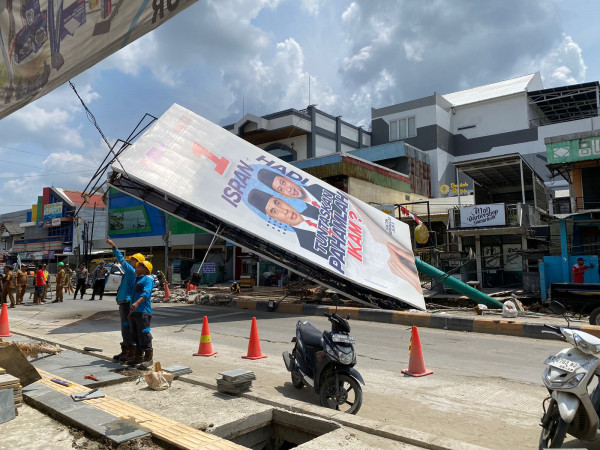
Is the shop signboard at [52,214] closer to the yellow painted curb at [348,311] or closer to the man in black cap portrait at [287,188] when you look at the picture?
the man in black cap portrait at [287,188]

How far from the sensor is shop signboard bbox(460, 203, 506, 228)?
70.2 ft

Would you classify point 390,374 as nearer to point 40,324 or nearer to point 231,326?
point 231,326

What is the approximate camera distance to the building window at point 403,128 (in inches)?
1849

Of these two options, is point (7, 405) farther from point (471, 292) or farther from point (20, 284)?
point (20, 284)

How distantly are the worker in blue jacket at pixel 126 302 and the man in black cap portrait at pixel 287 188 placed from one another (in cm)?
746

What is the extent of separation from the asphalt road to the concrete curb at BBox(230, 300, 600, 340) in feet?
1.33

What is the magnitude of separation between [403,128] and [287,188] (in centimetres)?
3660

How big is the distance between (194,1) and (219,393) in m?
4.16

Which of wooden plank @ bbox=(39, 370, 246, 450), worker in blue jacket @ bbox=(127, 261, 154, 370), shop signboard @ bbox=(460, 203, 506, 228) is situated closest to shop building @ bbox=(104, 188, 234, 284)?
shop signboard @ bbox=(460, 203, 506, 228)

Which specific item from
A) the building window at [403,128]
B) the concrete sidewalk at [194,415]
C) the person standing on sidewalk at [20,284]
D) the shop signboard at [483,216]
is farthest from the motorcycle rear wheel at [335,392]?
the building window at [403,128]

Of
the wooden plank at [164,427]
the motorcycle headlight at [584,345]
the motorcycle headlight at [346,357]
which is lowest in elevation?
the wooden plank at [164,427]

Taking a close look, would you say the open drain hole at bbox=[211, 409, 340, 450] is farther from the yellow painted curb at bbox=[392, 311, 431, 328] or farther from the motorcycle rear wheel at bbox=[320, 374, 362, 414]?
the yellow painted curb at bbox=[392, 311, 431, 328]

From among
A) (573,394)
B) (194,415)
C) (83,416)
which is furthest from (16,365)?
(573,394)

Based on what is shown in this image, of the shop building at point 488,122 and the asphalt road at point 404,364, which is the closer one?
the asphalt road at point 404,364
